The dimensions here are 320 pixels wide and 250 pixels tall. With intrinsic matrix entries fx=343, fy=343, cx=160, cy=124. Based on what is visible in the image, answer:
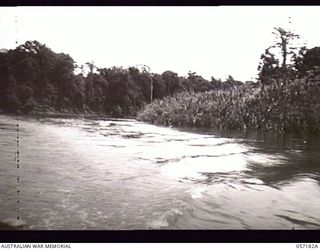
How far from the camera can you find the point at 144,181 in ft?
6.53

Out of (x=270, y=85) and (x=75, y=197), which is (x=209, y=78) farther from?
(x=75, y=197)

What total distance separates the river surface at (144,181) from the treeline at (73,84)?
17 cm

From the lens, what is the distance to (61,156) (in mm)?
2234

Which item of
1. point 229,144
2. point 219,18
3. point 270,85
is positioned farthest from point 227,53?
point 229,144

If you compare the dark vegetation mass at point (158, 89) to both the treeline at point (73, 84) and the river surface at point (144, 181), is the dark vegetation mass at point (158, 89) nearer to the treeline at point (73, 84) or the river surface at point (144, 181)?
the treeline at point (73, 84)

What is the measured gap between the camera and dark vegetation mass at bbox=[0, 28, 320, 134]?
7.13 ft

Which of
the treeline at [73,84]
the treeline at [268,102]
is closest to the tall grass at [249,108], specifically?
the treeline at [268,102]

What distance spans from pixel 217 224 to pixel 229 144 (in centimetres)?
138

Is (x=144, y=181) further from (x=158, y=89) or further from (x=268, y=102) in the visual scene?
(x=268, y=102)

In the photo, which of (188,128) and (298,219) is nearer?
(298,219)

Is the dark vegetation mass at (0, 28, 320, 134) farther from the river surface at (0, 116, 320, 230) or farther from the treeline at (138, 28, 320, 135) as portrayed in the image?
the river surface at (0, 116, 320, 230)

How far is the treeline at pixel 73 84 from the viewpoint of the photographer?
6.91ft

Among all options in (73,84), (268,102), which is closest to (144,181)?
(73,84)
